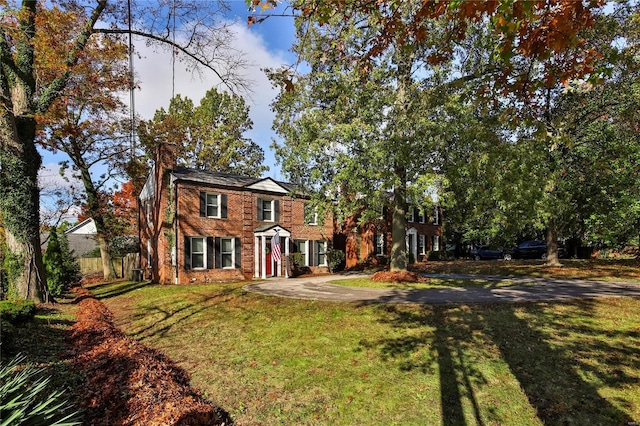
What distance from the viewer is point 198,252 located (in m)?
21.1

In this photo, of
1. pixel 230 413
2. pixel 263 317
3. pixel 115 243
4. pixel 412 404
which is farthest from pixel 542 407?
pixel 115 243

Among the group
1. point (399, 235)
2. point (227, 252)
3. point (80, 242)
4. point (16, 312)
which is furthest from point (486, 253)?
point (80, 242)

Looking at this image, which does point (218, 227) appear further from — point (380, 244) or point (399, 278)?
point (380, 244)

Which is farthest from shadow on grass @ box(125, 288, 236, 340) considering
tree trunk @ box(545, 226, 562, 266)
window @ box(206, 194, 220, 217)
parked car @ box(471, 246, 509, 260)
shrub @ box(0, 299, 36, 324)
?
parked car @ box(471, 246, 509, 260)

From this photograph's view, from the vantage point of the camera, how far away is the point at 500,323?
28.8 feet

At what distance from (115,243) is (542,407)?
1289 inches

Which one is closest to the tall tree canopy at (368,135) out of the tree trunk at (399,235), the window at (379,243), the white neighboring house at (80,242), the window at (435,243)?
the tree trunk at (399,235)

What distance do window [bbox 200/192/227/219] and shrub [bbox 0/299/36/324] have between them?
11.7 meters

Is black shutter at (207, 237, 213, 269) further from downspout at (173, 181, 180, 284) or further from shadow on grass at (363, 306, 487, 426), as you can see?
shadow on grass at (363, 306, 487, 426)

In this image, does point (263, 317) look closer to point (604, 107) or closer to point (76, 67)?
point (76, 67)

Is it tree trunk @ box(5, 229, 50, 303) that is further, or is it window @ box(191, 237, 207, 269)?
window @ box(191, 237, 207, 269)

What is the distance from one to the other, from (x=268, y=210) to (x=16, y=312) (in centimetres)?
1613

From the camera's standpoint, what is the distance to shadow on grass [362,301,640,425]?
516 centimetres

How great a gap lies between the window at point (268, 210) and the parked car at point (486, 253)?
2434 cm
